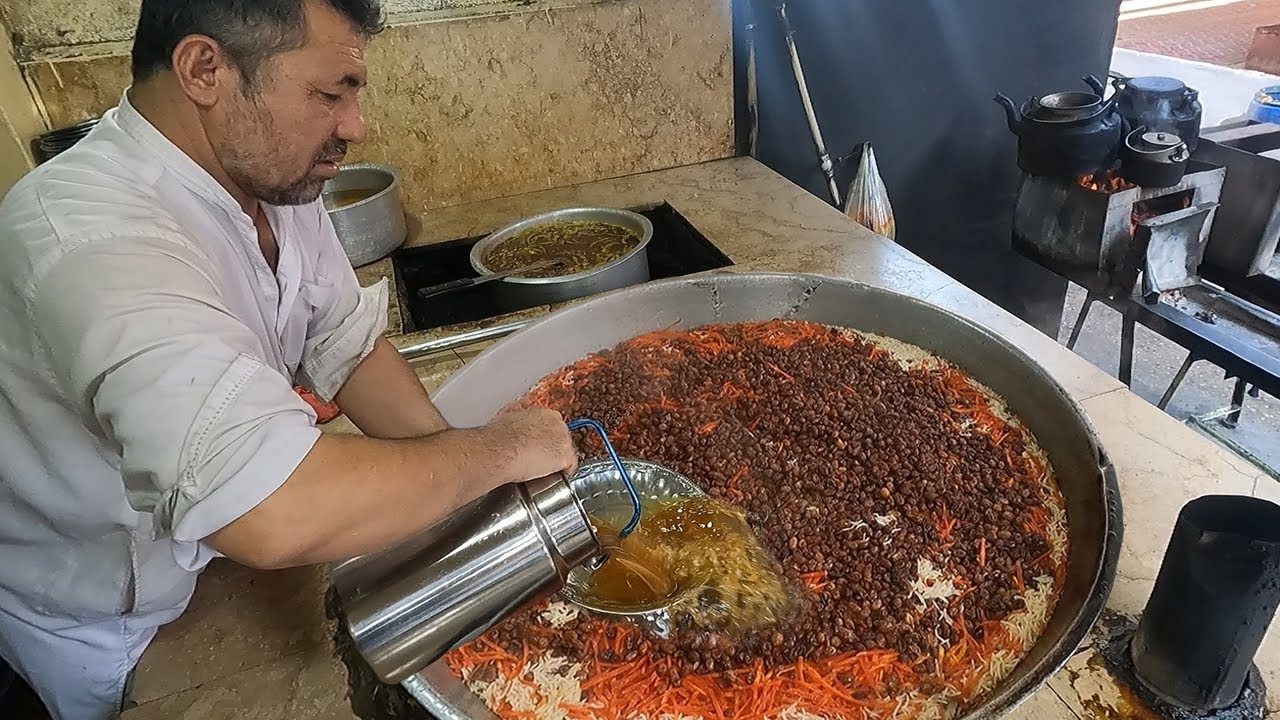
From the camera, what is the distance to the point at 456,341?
2.37 m

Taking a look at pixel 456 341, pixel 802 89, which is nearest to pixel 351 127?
pixel 456 341

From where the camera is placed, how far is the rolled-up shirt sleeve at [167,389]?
3.20ft

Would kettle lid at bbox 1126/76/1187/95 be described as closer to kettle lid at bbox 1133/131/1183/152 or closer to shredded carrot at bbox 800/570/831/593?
kettle lid at bbox 1133/131/1183/152

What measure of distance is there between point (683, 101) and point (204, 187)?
262 centimetres

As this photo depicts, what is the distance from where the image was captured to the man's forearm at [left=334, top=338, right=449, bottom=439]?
1781 mm

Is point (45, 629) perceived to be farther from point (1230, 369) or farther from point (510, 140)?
point (1230, 369)

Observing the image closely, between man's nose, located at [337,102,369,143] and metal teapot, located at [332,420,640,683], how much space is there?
2.13 ft

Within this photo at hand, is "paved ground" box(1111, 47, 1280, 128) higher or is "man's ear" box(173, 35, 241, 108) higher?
"man's ear" box(173, 35, 241, 108)

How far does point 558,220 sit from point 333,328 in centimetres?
151

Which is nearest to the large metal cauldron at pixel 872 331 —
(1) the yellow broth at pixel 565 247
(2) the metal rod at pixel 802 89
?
(1) the yellow broth at pixel 565 247

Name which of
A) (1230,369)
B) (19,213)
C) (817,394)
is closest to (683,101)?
(817,394)

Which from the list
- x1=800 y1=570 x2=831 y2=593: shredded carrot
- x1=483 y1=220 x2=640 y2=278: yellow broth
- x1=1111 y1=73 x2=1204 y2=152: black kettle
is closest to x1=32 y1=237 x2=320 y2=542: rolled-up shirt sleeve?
x1=800 y1=570 x2=831 y2=593: shredded carrot

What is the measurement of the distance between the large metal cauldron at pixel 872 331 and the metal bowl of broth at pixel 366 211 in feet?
3.26

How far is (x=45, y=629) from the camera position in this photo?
1477mm
